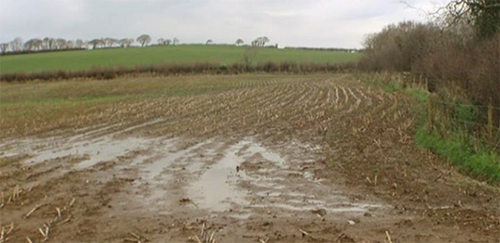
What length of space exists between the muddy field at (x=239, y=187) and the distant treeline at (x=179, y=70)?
5141cm

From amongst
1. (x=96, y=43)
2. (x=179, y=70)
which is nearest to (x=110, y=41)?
(x=96, y=43)

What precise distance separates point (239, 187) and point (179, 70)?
63644 mm

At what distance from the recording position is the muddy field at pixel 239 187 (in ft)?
23.3

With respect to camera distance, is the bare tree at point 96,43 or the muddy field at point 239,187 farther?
the bare tree at point 96,43

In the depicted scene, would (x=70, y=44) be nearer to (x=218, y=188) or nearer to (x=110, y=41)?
(x=110, y=41)

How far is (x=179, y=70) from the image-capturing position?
236 ft

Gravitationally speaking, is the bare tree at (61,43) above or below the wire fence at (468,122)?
above

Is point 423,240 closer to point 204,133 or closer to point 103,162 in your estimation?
point 103,162

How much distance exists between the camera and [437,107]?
15703 millimetres

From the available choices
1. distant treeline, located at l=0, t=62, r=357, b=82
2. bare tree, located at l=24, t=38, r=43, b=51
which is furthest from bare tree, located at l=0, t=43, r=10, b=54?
distant treeline, located at l=0, t=62, r=357, b=82

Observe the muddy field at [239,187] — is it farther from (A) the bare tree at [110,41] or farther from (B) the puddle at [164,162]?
(A) the bare tree at [110,41]

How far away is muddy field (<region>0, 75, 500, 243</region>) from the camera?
7.10 m

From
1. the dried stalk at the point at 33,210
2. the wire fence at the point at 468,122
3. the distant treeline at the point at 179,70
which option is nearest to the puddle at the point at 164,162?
the dried stalk at the point at 33,210

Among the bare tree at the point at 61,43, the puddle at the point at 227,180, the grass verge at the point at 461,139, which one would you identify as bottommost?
the puddle at the point at 227,180
